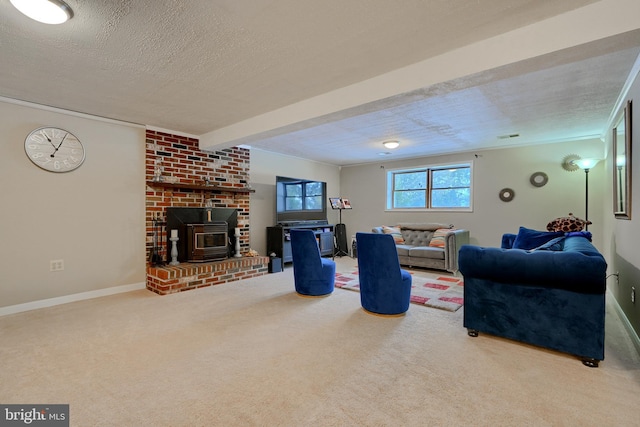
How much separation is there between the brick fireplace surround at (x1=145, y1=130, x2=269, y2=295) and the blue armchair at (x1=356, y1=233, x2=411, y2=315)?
2.32 metres

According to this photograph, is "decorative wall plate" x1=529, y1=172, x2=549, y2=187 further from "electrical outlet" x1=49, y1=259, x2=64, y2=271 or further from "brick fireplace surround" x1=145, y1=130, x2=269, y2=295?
"electrical outlet" x1=49, y1=259, x2=64, y2=271

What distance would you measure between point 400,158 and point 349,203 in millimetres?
1605

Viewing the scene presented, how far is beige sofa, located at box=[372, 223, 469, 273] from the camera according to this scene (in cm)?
519

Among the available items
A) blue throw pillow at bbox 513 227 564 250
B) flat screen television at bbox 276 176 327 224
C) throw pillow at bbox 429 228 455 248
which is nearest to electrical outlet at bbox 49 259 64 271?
flat screen television at bbox 276 176 327 224

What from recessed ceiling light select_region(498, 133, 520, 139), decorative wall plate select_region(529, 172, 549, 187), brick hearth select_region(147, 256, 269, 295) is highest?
recessed ceiling light select_region(498, 133, 520, 139)

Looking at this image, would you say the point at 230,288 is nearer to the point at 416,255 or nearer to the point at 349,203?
the point at 416,255

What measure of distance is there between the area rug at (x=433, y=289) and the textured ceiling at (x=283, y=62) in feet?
7.27

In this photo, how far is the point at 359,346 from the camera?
2.38 m

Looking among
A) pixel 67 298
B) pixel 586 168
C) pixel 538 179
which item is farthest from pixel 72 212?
pixel 586 168

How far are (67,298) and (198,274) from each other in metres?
1.44

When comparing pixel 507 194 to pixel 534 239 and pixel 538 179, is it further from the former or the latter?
pixel 534 239

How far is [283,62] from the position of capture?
2391 mm

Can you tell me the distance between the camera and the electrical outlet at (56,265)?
3449mm

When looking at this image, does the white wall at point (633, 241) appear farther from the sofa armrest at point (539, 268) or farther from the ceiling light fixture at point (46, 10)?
the ceiling light fixture at point (46, 10)
